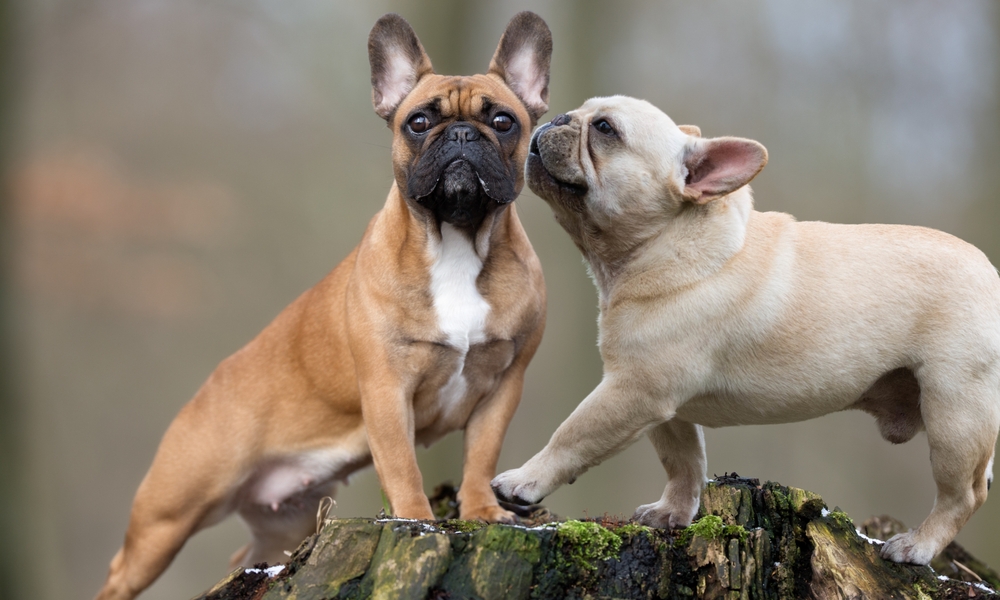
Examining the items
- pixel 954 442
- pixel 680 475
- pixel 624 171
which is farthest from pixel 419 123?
pixel 954 442

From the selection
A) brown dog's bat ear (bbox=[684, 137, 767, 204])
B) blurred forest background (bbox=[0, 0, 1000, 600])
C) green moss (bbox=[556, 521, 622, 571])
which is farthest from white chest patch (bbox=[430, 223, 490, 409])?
blurred forest background (bbox=[0, 0, 1000, 600])

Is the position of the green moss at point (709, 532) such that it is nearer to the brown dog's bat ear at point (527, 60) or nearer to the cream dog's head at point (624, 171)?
the cream dog's head at point (624, 171)

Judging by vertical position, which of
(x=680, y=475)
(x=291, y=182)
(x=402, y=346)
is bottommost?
(x=680, y=475)

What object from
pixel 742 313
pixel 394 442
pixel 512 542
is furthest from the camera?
pixel 394 442

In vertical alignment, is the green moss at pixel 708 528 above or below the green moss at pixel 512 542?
below

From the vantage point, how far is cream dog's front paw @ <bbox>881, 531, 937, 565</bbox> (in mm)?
3223

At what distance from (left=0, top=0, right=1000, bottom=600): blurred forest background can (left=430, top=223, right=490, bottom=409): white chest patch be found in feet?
12.8

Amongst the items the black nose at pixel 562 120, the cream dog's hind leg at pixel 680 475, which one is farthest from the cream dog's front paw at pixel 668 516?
the black nose at pixel 562 120

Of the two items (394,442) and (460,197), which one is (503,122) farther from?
(394,442)

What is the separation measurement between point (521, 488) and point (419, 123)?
1.84 meters

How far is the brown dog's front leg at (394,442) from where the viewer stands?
13.1 feet

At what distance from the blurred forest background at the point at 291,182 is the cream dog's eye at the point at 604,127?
15.7 ft

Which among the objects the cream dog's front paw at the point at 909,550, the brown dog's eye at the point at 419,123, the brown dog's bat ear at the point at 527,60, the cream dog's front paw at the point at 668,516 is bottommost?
the cream dog's front paw at the point at 909,550

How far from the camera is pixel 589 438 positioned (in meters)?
3.22
